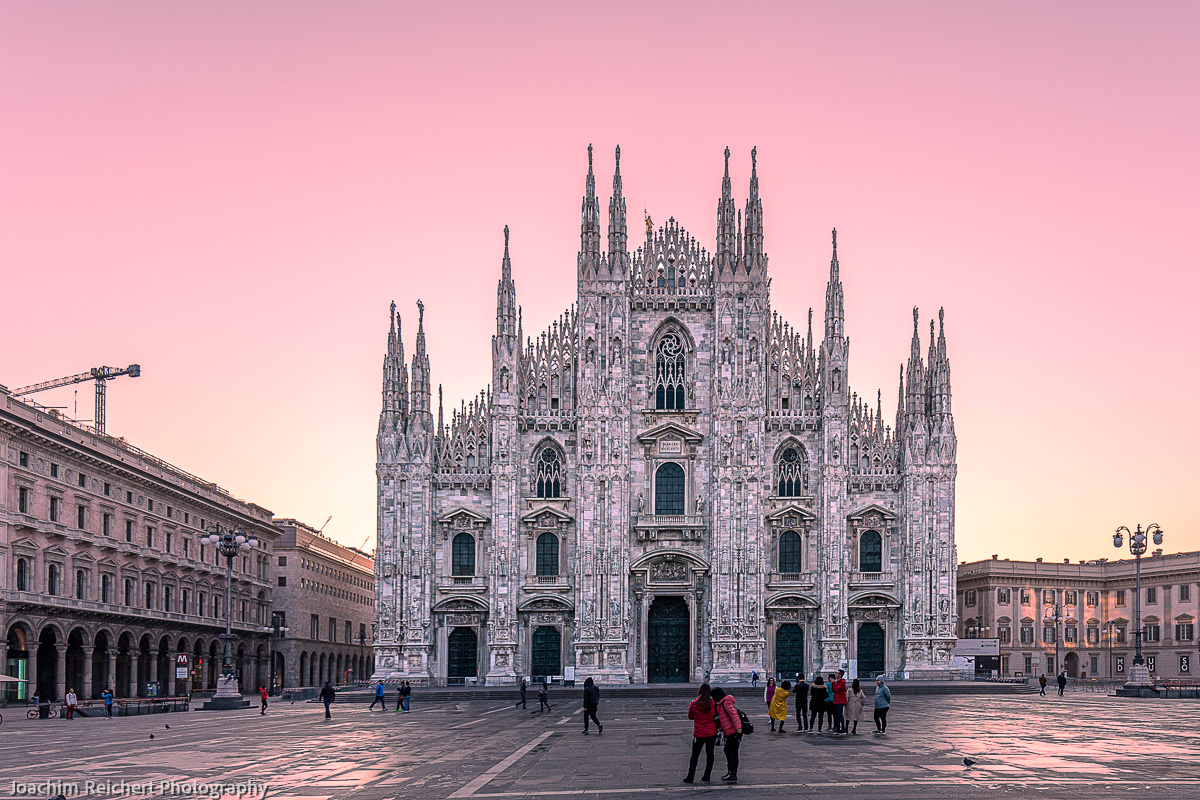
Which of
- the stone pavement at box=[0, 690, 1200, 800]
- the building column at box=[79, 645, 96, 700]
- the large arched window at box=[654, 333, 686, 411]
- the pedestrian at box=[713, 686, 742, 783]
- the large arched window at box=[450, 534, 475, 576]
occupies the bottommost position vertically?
the building column at box=[79, 645, 96, 700]

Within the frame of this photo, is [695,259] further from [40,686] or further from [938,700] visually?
[40,686]

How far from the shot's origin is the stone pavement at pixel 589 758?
1955 centimetres

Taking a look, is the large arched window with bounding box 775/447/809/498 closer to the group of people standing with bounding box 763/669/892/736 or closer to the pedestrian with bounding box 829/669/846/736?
the group of people standing with bounding box 763/669/892/736

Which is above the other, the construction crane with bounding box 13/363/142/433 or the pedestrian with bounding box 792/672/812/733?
the construction crane with bounding box 13/363/142/433

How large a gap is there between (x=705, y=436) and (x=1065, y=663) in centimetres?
5925

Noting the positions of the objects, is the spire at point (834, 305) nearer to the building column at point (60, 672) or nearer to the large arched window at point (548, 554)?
the large arched window at point (548, 554)

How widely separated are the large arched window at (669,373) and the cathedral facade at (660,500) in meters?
0.12

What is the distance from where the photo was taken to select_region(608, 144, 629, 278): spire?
7069cm

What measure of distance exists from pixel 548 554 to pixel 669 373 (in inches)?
472

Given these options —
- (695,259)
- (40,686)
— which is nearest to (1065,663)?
(695,259)

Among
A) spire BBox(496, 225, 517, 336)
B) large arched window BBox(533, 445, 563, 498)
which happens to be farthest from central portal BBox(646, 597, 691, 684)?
spire BBox(496, 225, 517, 336)

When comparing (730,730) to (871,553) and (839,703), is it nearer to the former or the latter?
(839,703)

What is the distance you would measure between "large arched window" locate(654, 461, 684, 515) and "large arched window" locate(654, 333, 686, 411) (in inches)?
132

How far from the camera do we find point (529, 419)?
6994 cm
